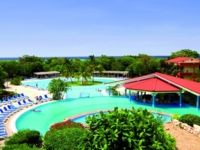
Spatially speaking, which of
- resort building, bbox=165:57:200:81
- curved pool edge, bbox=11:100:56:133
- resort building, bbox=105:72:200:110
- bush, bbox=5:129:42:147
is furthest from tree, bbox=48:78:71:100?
resort building, bbox=165:57:200:81

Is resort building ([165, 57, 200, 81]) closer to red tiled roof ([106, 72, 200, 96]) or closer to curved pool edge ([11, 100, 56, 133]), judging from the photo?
red tiled roof ([106, 72, 200, 96])

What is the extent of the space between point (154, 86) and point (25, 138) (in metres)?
17.8

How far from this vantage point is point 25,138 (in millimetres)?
11422

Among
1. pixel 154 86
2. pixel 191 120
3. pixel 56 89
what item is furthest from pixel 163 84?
pixel 56 89

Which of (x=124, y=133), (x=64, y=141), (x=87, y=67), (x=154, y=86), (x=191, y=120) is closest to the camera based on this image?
(x=124, y=133)

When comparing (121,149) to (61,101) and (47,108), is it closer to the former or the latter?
(47,108)

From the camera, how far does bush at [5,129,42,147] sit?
1114 cm

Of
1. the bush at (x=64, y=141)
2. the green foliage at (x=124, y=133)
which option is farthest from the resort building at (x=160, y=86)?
the green foliage at (x=124, y=133)

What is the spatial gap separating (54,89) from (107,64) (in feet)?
136

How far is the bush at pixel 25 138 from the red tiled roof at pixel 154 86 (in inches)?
630

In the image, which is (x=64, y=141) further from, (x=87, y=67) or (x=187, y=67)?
(x=87, y=67)

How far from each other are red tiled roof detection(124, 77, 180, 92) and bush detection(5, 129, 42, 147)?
52.5 ft

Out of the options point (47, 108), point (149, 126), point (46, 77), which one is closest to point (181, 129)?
point (149, 126)

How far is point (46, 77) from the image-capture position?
6297 centimetres
